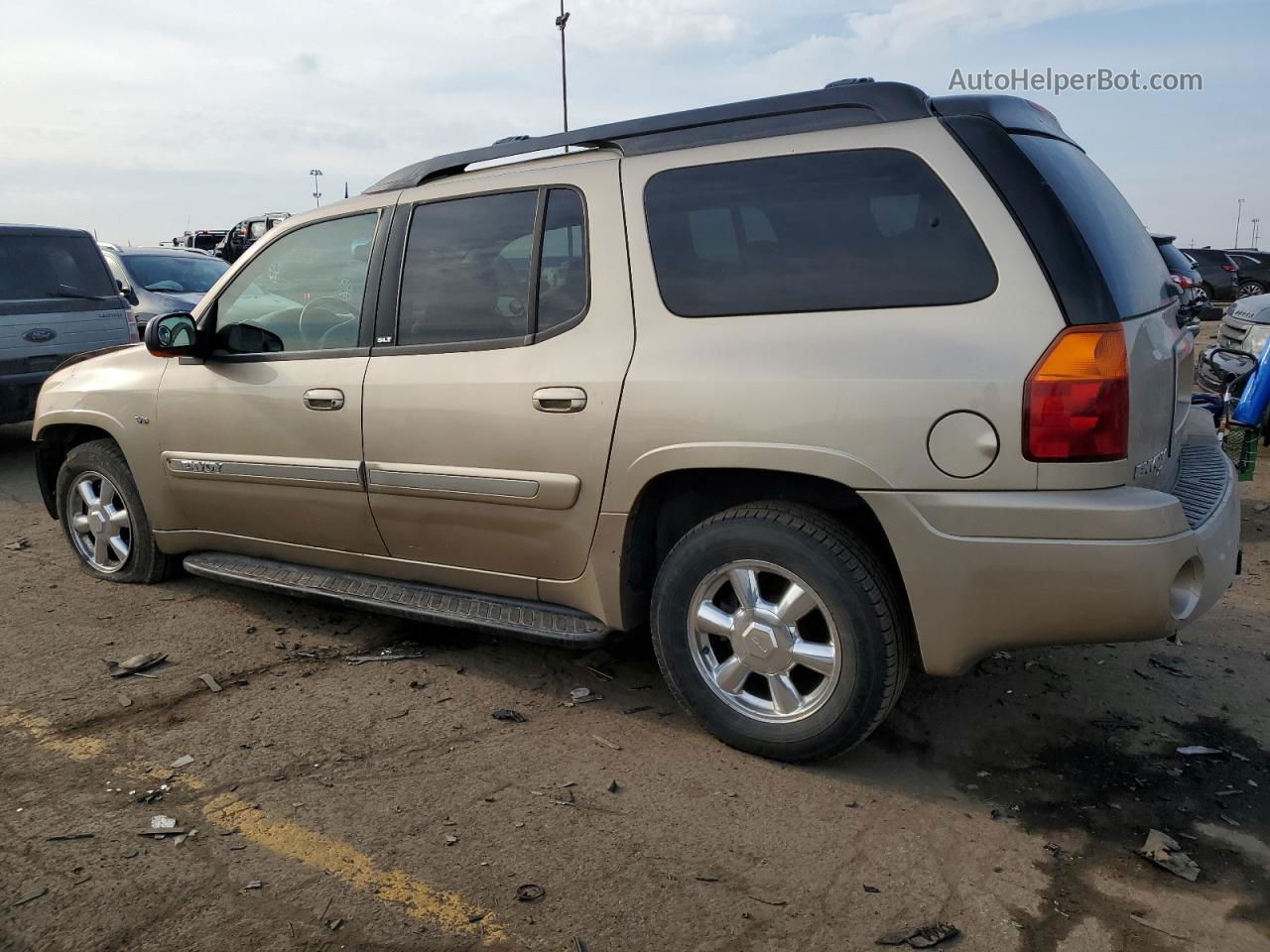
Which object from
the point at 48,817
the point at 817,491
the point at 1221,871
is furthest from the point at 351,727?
the point at 1221,871

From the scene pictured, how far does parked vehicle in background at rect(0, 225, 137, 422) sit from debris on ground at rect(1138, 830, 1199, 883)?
8.24 metres

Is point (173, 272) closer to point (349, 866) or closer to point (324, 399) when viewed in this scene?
point (324, 399)

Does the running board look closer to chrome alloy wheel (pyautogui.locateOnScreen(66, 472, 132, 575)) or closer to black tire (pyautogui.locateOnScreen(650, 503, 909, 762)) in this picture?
black tire (pyautogui.locateOnScreen(650, 503, 909, 762))

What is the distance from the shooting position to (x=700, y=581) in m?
3.16

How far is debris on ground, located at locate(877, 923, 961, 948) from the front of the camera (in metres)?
2.34

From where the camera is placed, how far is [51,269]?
8.58 meters

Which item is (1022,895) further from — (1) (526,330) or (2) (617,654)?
(1) (526,330)

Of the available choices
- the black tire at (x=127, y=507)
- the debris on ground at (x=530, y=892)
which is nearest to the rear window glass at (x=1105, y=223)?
the debris on ground at (x=530, y=892)

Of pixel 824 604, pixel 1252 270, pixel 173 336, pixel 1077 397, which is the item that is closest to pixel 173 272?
pixel 173 336

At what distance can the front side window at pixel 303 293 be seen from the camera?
13.1 ft

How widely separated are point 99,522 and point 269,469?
4.84ft

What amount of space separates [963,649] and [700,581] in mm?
796

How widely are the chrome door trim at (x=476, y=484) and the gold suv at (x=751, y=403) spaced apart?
0.01 metres

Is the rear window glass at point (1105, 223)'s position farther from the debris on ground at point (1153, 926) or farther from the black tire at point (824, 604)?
the debris on ground at point (1153, 926)
